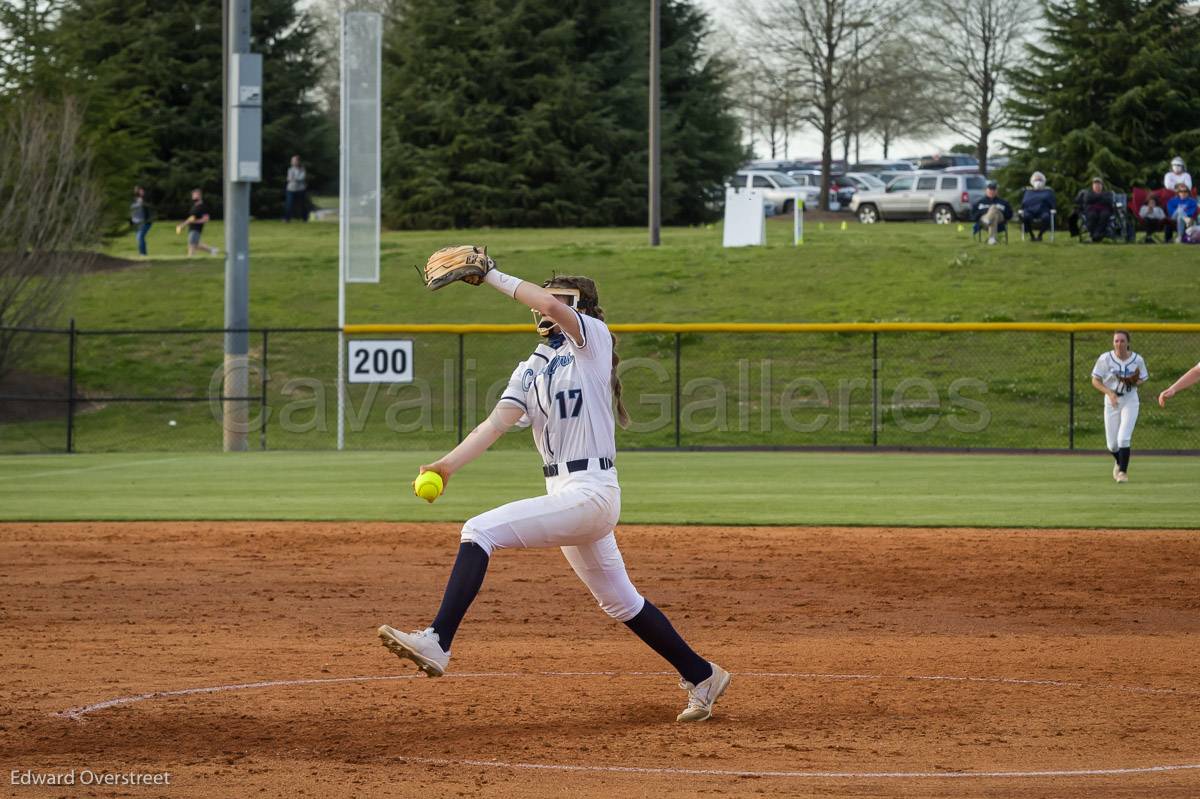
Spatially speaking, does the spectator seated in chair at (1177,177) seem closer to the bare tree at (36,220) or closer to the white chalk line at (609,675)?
the bare tree at (36,220)

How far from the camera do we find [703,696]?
23.2 feet

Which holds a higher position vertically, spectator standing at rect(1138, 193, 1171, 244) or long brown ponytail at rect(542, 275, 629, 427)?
spectator standing at rect(1138, 193, 1171, 244)

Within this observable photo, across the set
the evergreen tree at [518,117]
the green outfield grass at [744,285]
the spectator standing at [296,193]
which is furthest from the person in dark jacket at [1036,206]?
the spectator standing at [296,193]

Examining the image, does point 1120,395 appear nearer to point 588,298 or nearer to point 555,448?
point 588,298

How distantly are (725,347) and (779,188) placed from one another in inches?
1190

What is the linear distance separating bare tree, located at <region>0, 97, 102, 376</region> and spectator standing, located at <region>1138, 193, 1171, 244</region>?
79.2ft

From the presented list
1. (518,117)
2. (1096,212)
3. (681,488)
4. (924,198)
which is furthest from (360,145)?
(924,198)

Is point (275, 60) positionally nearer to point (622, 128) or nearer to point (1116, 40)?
point (622, 128)

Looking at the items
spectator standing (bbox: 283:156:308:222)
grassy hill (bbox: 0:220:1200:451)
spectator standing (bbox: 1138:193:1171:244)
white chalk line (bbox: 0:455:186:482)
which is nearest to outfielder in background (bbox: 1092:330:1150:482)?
grassy hill (bbox: 0:220:1200:451)

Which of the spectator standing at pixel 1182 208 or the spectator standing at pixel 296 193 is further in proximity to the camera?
the spectator standing at pixel 296 193

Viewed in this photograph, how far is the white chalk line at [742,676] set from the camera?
6082 millimetres

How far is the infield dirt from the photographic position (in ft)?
20.3

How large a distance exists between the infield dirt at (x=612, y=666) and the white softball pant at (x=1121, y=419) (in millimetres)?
4173

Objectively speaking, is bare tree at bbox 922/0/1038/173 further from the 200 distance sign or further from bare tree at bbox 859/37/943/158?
the 200 distance sign
